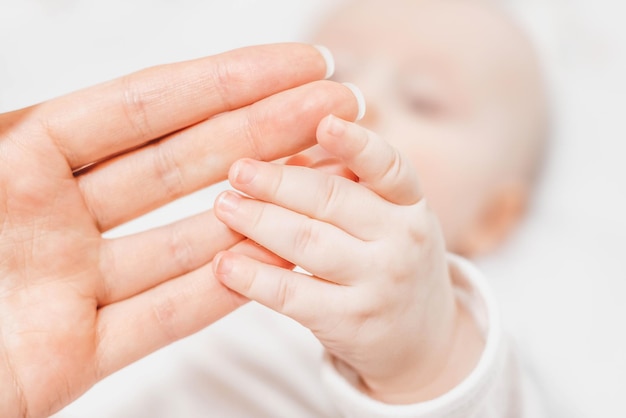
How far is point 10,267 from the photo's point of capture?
69cm

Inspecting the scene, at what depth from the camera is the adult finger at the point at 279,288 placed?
0.65m

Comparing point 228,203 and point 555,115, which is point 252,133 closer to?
point 228,203

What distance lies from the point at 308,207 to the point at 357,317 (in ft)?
0.41

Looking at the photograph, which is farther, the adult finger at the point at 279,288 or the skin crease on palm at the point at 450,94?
the skin crease on palm at the point at 450,94

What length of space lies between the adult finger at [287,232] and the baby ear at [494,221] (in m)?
0.58

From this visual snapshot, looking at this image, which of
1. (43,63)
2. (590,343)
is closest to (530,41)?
(590,343)

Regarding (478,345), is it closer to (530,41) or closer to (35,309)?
(35,309)

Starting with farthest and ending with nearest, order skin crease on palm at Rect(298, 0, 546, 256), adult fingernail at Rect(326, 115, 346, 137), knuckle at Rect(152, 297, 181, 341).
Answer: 1. skin crease on palm at Rect(298, 0, 546, 256)
2. knuckle at Rect(152, 297, 181, 341)
3. adult fingernail at Rect(326, 115, 346, 137)

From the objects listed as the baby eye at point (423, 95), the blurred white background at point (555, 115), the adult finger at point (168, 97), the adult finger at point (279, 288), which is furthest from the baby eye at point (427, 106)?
the adult finger at point (279, 288)

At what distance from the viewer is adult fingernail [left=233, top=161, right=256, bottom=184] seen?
0.63 meters

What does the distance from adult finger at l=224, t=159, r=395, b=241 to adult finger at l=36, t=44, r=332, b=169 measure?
0.33ft

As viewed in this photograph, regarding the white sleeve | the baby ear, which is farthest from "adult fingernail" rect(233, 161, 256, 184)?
the baby ear

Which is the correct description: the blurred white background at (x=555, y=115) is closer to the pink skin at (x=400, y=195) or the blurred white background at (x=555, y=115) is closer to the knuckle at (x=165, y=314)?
the pink skin at (x=400, y=195)

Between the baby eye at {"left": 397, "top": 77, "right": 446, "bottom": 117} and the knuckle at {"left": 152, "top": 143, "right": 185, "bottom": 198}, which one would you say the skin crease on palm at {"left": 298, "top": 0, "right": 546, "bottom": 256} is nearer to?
the baby eye at {"left": 397, "top": 77, "right": 446, "bottom": 117}
